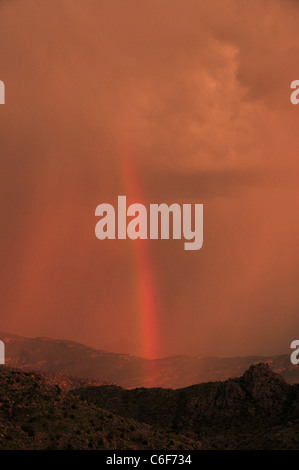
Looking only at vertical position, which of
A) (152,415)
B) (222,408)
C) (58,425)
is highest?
(58,425)

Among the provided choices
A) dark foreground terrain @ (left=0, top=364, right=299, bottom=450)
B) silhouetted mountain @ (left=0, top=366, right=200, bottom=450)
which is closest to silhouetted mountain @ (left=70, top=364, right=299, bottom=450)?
dark foreground terrain @ (left=0, top=364, right=299, bottom=450)

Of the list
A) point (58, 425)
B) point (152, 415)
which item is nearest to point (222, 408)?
→ point (152, 415)

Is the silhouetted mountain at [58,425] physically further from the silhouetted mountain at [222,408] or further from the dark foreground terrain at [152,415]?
the silhouetted mountain at [222,408]

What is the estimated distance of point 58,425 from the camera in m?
52.2

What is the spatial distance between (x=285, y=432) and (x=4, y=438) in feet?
124

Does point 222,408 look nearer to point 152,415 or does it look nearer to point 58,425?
point 152,415

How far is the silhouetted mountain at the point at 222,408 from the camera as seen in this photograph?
69.6 m

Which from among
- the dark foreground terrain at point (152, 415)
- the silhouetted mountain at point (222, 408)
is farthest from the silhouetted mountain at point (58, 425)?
the silhouetted mountain at point (222, 408)

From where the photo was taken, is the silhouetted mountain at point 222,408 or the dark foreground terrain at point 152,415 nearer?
the dark foreground terrain at point 152,415

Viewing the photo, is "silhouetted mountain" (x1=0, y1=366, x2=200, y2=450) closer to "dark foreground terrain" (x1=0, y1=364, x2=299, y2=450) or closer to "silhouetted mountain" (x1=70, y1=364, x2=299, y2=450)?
"dark foreground terrain" (x1=0, y1=364, x2=299, y2=450)

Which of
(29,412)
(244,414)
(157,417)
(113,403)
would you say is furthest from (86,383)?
(29,412)

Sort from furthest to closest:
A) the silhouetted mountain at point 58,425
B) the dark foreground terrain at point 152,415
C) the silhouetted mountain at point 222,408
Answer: the silhouetted mountain at point 222,408 → the dark foreground terrain at point 152,415 → the silhouetted mountain at point 58,425

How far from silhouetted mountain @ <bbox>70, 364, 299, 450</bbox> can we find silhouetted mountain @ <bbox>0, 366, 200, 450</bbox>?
42.9 feet

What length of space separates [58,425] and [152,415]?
3250 cm
